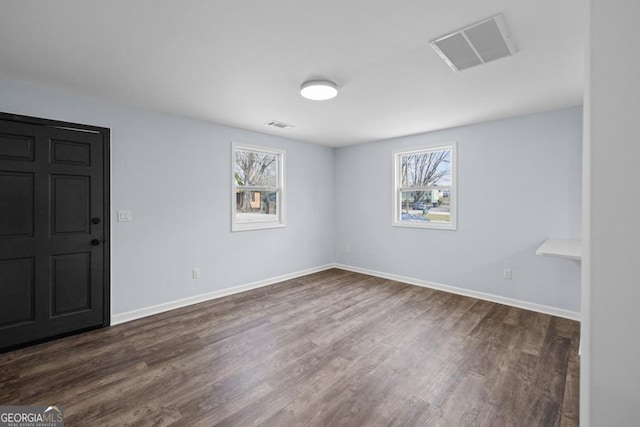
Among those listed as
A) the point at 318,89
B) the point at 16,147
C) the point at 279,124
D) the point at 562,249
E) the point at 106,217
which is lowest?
the point at 562,249

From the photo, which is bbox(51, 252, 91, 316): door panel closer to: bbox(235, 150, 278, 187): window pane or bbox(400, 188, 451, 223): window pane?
bbox(235, 150, 278, 187): window pane

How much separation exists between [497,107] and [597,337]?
3.14 meters

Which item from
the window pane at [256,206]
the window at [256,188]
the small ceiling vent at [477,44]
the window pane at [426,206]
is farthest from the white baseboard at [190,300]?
the small ceiling vent at [477,44]

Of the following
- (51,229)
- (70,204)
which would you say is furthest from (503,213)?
(51,229)

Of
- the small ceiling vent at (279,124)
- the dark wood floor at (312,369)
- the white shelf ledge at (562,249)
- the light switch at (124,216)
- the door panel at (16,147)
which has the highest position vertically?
the small ceiling vent at (279,124)

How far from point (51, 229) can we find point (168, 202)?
3.76 ft

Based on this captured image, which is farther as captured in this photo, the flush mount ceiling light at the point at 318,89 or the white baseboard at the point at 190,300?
the white baseboard at the point at 190,300

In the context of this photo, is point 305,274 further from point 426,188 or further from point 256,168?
point 426,188

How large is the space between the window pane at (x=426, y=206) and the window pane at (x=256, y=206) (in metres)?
2.31

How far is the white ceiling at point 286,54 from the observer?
1.70 metres

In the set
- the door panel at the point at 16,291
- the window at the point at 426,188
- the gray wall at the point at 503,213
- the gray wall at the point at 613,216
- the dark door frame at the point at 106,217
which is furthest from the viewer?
the window at the point at 426,188

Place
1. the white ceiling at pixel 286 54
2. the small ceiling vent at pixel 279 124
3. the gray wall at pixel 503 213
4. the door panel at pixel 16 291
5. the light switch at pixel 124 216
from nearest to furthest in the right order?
the white ceiling at pixel 286 54, the door panel at pixel 16 291, the light switch at pixel 124 216, the gray wall at pixel 503 213, the small ceiling vent at pixel 279 124

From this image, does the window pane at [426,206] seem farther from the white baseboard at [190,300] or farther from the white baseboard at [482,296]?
the white baseboard at [190,300]

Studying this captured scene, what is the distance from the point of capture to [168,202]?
367cm
